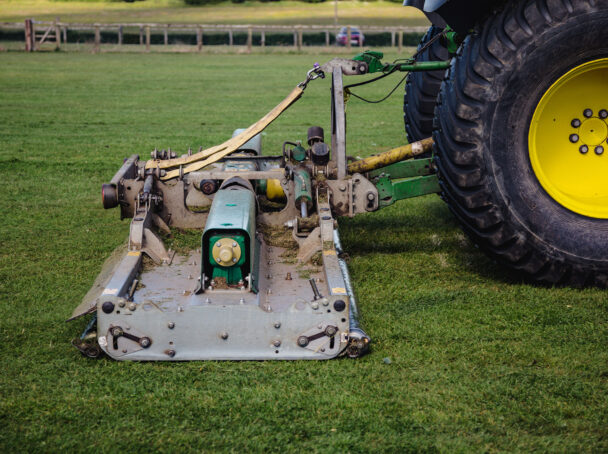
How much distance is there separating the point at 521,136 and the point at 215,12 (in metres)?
76.6

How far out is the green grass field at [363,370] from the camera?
3.05 m

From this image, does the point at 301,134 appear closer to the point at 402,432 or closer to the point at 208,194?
the point at 208,194

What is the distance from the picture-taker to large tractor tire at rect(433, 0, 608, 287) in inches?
172

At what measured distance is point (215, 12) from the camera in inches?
3056

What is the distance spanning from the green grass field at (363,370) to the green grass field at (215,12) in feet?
197

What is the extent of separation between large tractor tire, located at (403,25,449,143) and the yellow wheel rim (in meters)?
1.95

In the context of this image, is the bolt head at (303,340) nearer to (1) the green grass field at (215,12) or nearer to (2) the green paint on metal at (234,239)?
(2) the green paint on metal at (234,239)

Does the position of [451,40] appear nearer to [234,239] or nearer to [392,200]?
[392,200]

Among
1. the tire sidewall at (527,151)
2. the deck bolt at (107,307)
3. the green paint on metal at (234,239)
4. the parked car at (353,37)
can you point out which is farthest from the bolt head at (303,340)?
the parked car at (353,37)

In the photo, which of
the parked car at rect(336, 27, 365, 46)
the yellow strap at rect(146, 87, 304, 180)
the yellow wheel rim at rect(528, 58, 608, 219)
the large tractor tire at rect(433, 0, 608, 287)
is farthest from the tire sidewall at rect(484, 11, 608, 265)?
the parked car at rect(336, 27, 365, 46)

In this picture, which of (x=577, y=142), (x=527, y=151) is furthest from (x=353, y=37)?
(x=527, y=151)

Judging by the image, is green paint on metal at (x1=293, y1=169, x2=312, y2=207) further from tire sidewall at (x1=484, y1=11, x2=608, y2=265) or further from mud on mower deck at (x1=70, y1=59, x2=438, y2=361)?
tire sidewall at (x1=484, y1=11, x2=608, y2=265)

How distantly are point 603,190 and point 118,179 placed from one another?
303 cm

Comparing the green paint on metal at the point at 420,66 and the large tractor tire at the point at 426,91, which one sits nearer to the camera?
the green paint on metal at the point at 420,66
